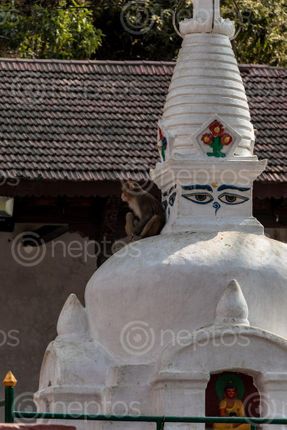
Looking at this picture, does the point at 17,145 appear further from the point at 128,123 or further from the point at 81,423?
the point at 81,423

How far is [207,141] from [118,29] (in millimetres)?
15780

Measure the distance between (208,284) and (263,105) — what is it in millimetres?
9696

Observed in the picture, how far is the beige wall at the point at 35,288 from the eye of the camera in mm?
23562

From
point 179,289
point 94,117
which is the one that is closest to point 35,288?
point 94,117

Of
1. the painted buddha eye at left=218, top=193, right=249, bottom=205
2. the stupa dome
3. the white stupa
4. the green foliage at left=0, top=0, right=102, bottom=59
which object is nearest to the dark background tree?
the green foliage at left=0, top=0, right=102, bottom=59

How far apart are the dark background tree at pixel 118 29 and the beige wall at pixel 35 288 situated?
622cm

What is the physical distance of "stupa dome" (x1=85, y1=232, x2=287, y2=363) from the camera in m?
15.3

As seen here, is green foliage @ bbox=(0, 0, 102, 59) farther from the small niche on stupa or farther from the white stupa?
the small niche on stupa

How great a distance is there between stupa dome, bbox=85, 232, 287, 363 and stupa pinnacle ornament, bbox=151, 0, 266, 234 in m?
0.41

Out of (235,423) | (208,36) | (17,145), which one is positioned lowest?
(235,423)

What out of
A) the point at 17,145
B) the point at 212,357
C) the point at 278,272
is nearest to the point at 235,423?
the point at 212,357

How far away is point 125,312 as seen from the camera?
15.4 m

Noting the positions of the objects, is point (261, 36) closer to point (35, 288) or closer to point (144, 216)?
point (35, 288)

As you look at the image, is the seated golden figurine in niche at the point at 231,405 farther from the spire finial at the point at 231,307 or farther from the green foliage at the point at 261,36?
the green foliage at the point at 261,36
